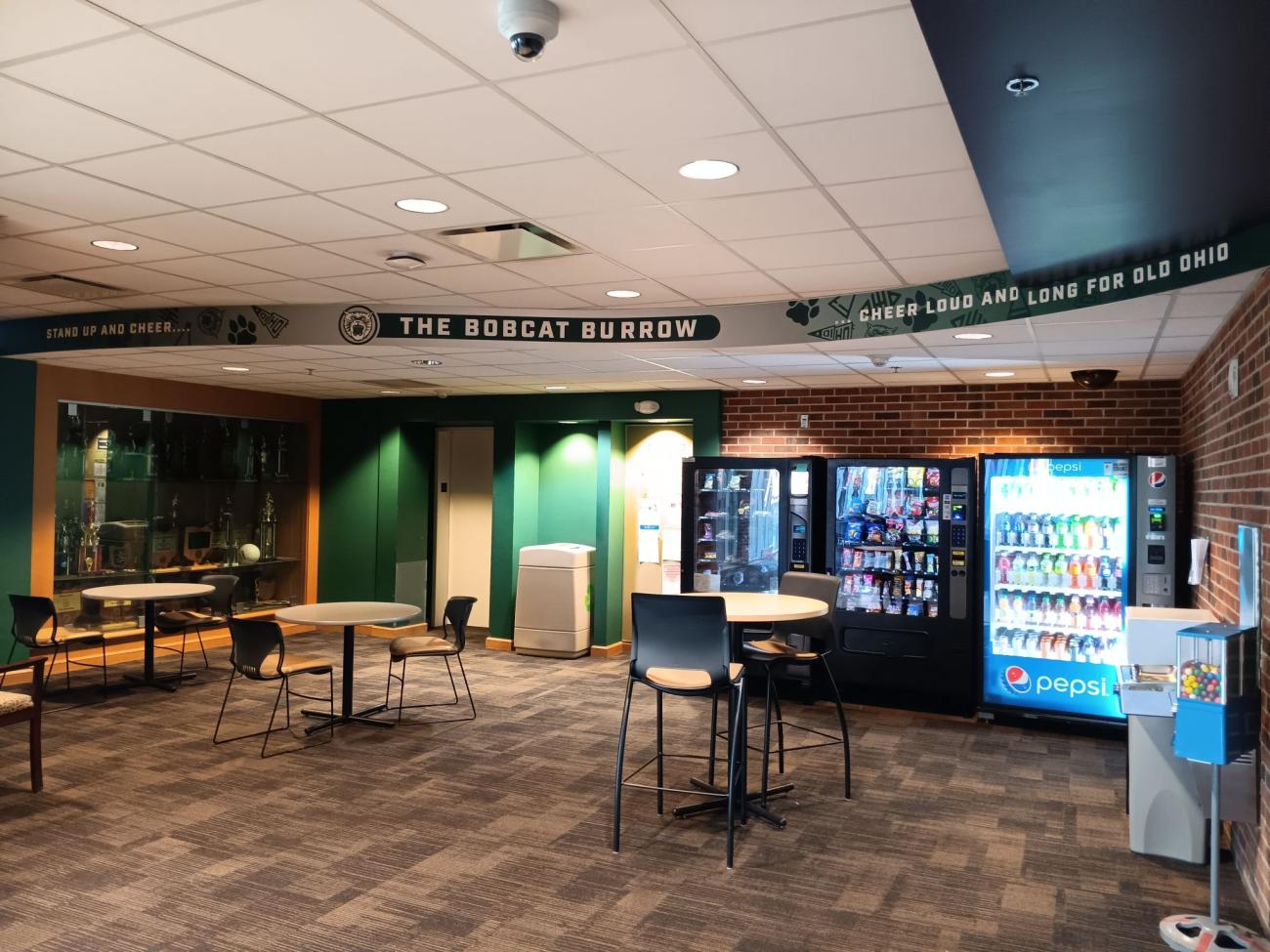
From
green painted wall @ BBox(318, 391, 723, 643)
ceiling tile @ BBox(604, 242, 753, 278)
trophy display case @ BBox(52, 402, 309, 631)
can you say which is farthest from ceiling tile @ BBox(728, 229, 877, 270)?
trophy display case @ BBox(52, 402, 309, 631)

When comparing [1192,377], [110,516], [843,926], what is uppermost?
[1192,377]

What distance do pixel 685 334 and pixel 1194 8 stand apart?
384 centimetres

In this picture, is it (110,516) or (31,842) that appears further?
(110,516)

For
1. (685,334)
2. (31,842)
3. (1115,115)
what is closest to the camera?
(1115,115)

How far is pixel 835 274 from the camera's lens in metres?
4.50

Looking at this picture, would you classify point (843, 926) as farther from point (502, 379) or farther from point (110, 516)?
point (110, 516)

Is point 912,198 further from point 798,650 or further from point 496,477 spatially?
point 496,477

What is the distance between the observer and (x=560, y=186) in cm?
328

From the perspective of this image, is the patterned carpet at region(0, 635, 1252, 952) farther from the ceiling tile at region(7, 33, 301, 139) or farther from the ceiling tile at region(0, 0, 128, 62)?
the ceiling tile at region(0, 0, 128, 62)

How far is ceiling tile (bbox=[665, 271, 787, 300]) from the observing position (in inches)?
182

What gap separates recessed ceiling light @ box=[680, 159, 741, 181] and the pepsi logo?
4695 millimetres

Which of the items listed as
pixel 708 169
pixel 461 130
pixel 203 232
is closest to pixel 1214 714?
pixel 708 169

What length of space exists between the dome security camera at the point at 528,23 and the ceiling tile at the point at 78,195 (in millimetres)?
2011

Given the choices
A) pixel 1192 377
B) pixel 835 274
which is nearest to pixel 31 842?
pixel 835 274
